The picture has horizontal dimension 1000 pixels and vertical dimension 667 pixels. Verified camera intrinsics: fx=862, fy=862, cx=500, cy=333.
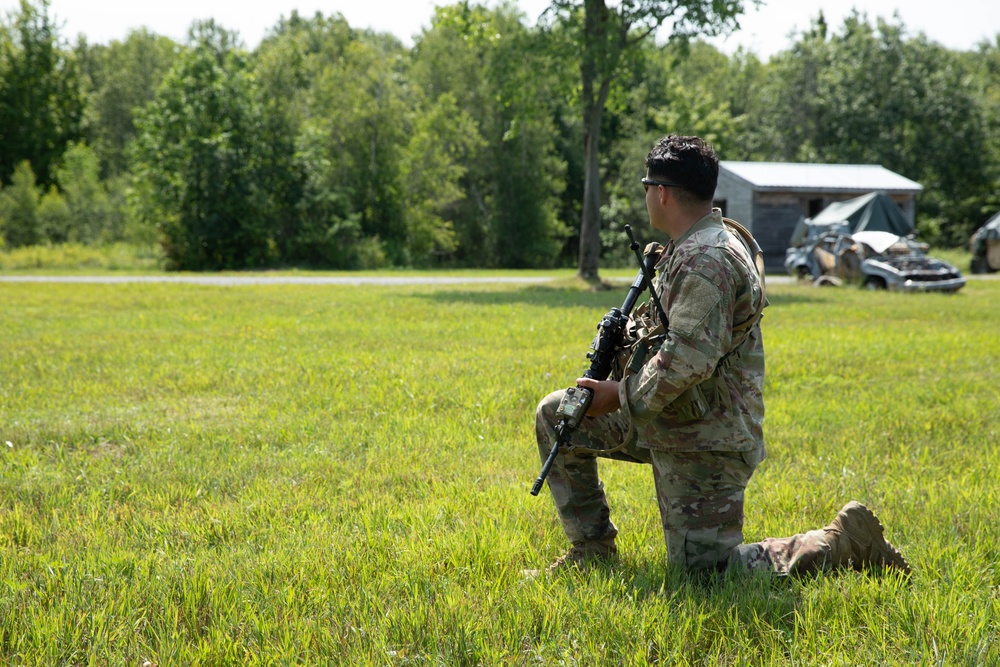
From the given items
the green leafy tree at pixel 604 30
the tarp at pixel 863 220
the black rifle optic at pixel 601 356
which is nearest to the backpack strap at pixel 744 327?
the black rifle optic at pixel 601 356

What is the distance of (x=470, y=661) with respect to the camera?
2979 mm

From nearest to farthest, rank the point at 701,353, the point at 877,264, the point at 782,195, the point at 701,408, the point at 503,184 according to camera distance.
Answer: the point at 701,353 → the point at 701,408 → the point at 877,264 → the point at 782,195 → the point at 503,184

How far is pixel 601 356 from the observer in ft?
11.5

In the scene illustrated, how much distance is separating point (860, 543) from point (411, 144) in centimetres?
4393

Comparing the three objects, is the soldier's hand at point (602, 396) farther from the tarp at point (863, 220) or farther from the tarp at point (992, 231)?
the tarp at point (992, 231)

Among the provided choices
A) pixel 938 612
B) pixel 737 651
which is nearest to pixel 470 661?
pixel 737 651

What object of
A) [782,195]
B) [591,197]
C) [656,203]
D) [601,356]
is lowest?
[601,356]

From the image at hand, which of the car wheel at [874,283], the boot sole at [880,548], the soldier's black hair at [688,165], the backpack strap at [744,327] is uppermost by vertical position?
the soldier's black hair at [688,165]

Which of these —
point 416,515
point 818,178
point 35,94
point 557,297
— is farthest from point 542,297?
point 35,94

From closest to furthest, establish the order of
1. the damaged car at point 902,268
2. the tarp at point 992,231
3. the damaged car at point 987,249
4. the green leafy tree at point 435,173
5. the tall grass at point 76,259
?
1. the damaged car at point 902,268
2. the tall grass at point 76,259
3. the tarp at point 992,231
4. the damaged car at point 987,249
5. the green leafy tree at point 435,173

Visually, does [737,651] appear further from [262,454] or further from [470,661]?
[262,454]

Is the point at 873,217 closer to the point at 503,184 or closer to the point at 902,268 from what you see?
the point at 902,268

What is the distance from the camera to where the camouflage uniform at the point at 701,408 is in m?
3.16

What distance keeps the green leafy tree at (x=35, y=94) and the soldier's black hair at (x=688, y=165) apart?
58.0 meters
